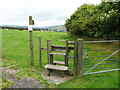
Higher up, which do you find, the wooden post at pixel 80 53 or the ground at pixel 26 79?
the wooden post at pixel 80 53

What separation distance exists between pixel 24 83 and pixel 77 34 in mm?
17565

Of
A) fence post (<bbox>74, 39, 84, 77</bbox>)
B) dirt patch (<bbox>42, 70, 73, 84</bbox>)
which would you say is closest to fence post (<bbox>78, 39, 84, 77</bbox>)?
fence post (<bbox>74, 39, 84, 77</bbox>)

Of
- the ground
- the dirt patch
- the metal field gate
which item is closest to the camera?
the ground

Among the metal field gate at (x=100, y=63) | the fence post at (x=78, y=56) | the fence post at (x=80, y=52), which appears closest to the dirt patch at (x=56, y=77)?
the fence post at (x=78, y=56)

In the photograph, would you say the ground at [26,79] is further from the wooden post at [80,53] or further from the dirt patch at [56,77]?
the wooden post at [80,53]

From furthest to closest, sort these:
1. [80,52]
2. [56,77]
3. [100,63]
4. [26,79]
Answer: [100,63] → [56,77] → [80,52] → [26,79]

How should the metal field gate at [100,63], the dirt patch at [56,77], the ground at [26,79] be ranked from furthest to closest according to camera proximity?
1. the metal field gate at [100,63]
2. the dirt patch at [56,77]
3. the ground at [26,79]

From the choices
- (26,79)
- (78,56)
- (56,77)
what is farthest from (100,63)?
(26,79)

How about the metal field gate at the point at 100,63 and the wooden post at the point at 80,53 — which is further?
the metal field gate at the point at 100,63

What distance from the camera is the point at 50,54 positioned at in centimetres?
523

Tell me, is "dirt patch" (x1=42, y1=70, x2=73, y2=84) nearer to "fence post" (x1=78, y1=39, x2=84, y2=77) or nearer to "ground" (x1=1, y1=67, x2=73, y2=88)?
"ground" (x1=1, y1=67, x2=73, y2=88)

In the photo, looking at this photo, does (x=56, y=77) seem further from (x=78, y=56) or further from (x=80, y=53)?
(x=80, y=53)

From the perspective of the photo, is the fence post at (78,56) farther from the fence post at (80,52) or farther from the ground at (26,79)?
the ground at (26,79)

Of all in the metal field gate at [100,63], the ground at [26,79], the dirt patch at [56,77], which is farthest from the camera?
the metal field gate at [100,63]
